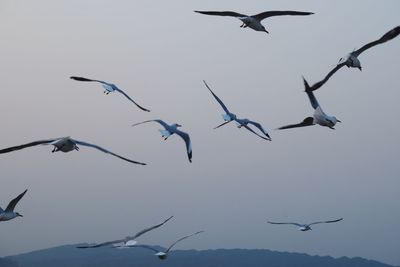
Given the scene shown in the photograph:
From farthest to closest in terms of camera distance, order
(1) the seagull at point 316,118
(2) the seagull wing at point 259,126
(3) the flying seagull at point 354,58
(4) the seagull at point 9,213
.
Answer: (2) the seagull wing at point 259,126 < (4) the seagull at point 9,213 < (1) the seagull at point 316,118 < (3) the flying seagull at point 354,58

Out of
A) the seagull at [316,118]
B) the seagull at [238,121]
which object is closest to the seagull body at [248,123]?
the seagull at [238,121]

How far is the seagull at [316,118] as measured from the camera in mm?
26172

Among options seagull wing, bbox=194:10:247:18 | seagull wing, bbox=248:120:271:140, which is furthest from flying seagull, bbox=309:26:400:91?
seagull wing, bbox=248:120:271:140

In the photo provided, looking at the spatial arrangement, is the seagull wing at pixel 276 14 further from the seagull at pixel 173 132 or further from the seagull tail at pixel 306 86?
the seagull at pixel 173 132

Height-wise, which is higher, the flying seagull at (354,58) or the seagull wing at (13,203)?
the flying seagull at (354,58)

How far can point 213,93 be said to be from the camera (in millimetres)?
32719

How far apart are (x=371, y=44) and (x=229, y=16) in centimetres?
575

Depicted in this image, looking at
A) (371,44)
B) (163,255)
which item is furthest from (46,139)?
(163,255)

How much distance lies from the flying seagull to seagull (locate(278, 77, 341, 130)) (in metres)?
0.59

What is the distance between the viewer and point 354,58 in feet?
95.3

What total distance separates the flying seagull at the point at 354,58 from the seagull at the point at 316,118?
59 cm

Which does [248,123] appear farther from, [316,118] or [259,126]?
[316,118]

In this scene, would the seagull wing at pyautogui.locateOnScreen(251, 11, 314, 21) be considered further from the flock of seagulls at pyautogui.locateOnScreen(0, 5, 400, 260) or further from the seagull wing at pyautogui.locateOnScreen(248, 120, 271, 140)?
the seagull wing at pyautogui.locateOnScreen(248, 120, 271, 140)

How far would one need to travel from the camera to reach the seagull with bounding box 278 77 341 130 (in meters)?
26.2
